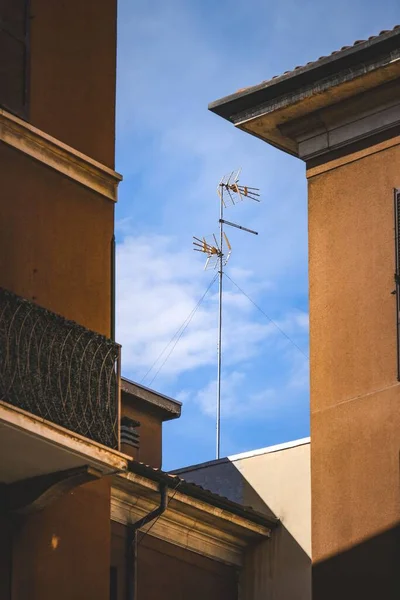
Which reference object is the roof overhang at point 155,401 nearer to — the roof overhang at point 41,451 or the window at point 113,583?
the window at point 113,583

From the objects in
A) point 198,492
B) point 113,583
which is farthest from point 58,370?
point 198,492

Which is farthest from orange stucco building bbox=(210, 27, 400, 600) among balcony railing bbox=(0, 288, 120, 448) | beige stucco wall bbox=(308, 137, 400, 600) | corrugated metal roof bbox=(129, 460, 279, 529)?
balcony railing bbox=(0, 288, 120, 448)

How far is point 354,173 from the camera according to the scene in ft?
67.1

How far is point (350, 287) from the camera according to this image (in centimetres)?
1995

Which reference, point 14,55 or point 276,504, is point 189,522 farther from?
point 14,55

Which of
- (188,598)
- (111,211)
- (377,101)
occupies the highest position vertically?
(377,101)

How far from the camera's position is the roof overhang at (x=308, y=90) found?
19703mm

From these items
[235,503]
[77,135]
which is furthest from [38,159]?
[235,503]

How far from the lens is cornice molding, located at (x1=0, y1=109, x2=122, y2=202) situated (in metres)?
16.8

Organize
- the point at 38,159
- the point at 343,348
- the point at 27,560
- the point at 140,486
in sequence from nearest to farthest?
the point at 27,560
the point at 38,159
the point at 343,348
the point at 140,486

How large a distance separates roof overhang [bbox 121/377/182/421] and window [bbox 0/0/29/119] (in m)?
7.66

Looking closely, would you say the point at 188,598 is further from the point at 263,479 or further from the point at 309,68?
the point at 309,68

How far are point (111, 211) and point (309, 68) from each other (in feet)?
11.7

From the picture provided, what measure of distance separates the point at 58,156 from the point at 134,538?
6.19 metres
